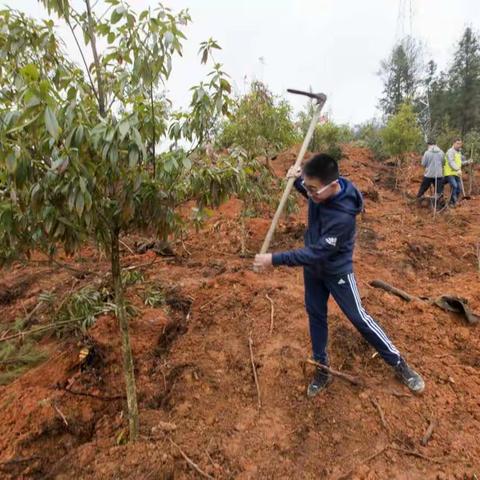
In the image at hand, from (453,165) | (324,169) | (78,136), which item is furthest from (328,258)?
(453,165)

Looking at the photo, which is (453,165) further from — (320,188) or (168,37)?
(168,37)

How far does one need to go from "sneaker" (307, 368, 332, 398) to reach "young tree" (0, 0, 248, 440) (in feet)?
4.38

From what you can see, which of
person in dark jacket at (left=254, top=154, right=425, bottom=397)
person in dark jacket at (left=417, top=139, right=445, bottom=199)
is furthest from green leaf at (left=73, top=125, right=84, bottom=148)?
person in dark jacket at (left=417, top=139, right=445, bottom=199)

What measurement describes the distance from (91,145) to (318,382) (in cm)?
236

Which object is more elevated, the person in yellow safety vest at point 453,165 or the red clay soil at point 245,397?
the person in yellow safety vest at point 453,165

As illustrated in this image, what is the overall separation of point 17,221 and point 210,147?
104 cm

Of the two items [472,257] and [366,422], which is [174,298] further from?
[472,257]

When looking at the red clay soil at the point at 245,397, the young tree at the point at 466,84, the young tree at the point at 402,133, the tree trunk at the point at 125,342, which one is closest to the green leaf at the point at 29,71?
the tree trunk at the point at 125,342

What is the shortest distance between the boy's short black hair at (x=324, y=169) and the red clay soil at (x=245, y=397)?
1657mm

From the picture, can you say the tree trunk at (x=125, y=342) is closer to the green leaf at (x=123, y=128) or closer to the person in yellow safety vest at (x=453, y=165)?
the green leaf at (x=123, y=128)

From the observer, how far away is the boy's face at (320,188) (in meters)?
2.33

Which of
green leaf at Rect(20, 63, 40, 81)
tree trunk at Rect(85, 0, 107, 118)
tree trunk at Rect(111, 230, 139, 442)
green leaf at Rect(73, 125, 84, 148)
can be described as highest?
tree trunk at Rect(85, 0, 107, 118)

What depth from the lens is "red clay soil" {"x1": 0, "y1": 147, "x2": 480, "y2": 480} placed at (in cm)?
225

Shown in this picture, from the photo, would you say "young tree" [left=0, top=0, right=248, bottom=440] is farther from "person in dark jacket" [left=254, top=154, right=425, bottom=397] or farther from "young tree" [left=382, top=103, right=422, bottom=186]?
"young tree" [left=382, top=103, right=422, bottom=186]
